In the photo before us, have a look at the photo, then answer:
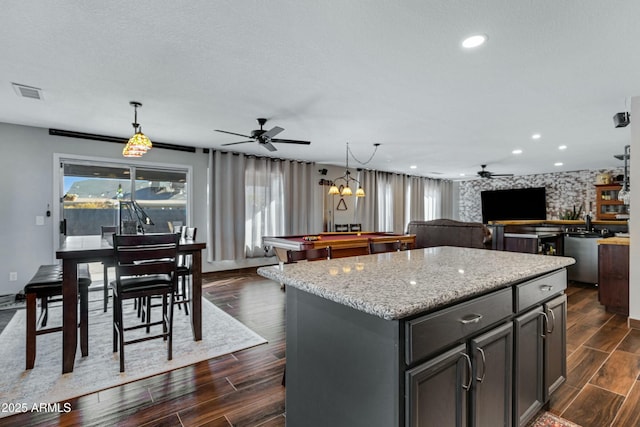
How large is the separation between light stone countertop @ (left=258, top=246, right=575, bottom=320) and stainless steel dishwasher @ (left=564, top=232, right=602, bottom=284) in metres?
4.15

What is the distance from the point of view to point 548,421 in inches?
70.5

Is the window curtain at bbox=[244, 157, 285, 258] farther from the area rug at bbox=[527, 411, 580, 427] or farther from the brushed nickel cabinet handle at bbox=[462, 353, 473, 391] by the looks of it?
the brushed nickel cabinet handle at bbox=[462, 353, 473, 391]

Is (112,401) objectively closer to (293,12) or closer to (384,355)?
(384,355)

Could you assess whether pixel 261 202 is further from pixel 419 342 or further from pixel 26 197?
pixel 419 342

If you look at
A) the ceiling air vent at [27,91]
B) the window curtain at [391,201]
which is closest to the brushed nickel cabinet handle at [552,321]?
the ceiling air vent at [27,91]

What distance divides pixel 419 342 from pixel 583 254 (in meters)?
5.65

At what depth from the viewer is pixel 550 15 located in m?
1.90

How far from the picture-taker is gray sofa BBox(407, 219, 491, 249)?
17.3ft

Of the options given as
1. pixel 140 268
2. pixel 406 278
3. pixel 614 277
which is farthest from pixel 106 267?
pixel 614 277

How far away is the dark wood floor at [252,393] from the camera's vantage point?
5.96ft

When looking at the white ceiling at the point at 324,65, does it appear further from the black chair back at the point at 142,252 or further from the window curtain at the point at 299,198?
the window curtain at the point at 299,198

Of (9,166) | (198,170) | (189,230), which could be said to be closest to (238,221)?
(198,170)

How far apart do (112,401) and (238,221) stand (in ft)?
14.1

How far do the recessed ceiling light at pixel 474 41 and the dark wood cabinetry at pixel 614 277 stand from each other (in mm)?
3141
